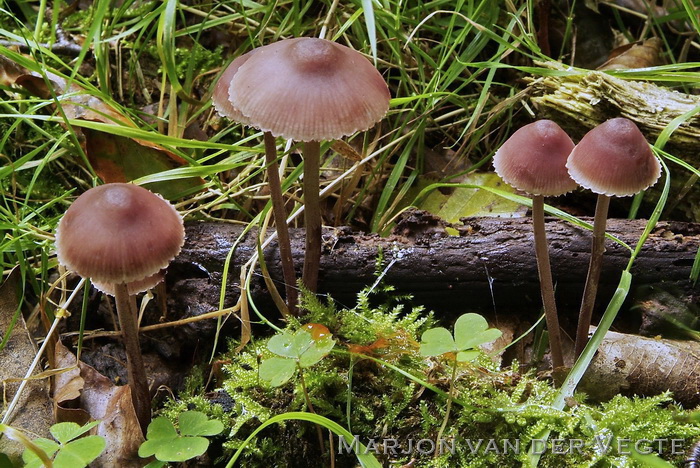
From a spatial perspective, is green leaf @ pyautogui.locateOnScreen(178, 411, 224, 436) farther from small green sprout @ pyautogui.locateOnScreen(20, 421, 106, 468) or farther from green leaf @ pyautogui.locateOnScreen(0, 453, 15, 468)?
green leaf @ pyautogui.locateOnScreen(0, 453, 15, 468)

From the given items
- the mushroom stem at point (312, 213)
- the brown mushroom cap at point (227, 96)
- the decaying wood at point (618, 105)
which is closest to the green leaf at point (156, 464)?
the mushroom stem at point (312, 213)

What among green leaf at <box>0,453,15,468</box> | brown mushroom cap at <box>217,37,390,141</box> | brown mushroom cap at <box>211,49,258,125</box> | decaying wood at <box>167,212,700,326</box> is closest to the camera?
brown mushroom cap at <box>217,37,390,141</box>

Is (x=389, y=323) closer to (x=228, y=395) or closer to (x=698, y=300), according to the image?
(x=228, y=395)

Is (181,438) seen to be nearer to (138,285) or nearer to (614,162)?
(138,285)

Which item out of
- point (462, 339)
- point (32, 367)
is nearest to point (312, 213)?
point (462, 339)

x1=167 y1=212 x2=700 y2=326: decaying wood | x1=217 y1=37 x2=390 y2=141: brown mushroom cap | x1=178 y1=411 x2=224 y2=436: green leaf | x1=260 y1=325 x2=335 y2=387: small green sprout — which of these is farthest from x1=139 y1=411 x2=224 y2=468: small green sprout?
x1=217 y1=37 x2=390 y2=141: brown mushroom cap

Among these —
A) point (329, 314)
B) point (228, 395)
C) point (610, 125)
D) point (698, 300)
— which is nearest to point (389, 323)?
point (329, 314)
